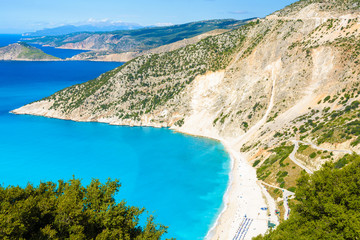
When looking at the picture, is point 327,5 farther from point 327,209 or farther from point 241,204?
point 327,209

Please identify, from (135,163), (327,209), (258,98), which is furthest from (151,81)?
(327,209)

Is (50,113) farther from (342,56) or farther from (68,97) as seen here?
(342,56)

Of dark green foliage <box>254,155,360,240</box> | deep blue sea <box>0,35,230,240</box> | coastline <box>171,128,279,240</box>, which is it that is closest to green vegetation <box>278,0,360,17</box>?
deep blue sea <box>0,35,230,240</box>

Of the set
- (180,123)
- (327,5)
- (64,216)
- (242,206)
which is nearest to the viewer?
(64,216)

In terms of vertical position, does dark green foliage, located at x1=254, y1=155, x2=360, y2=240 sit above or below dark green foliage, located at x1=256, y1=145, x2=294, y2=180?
above

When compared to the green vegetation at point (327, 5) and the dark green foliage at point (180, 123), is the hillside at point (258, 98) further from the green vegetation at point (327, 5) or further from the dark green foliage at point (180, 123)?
the dark green foliage at point (180, 123)

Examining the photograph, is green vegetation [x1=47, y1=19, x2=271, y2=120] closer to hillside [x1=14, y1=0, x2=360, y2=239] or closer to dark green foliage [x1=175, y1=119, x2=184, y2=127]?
hillside [x1=14, y1=0, x2=360, y2=239]
